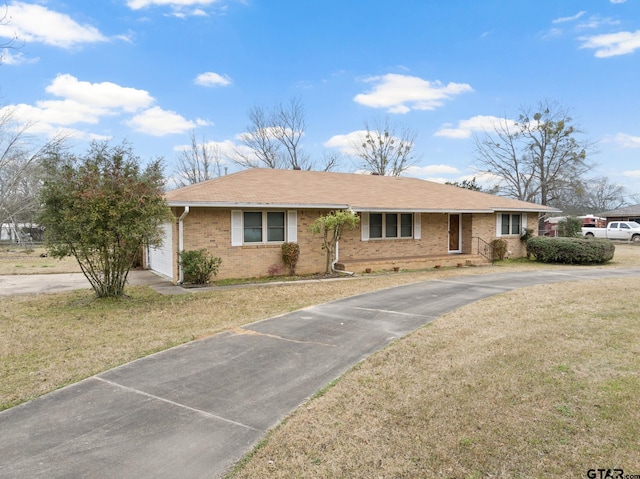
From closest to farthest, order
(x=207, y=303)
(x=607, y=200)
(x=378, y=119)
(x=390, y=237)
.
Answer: (x=207, y=303), (x=390, y=237), (x=378, y=119), (x=607, y=200)

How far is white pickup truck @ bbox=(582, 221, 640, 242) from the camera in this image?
106 ft

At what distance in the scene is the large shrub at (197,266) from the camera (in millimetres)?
12211

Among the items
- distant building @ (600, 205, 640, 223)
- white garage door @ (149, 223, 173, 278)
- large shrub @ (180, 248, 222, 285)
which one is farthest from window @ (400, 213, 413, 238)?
distant building @ (600, 205, 640, 223)

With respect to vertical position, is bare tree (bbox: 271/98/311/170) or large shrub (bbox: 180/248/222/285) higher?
bare tree (bbox: 271/98/311/170)

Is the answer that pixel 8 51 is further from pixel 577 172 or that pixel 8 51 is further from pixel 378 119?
pixel 577 172

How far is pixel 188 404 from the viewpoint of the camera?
424 cm

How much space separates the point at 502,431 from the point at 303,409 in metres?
1.78

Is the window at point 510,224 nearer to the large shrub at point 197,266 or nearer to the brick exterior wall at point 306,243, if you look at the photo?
the brick exterior wall at point 306,243

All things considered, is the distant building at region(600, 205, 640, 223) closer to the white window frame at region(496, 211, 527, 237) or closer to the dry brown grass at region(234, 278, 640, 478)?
the white window frame at region(496, 211, 527, 237)

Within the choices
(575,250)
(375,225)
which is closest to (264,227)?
(375,225)

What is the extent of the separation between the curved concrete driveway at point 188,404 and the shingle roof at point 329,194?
6621 mm

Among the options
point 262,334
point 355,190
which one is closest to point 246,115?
point 355,190

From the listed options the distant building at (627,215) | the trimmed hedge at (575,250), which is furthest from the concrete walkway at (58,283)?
the distant building at (627,215)

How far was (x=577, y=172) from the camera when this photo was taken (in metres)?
38.9
